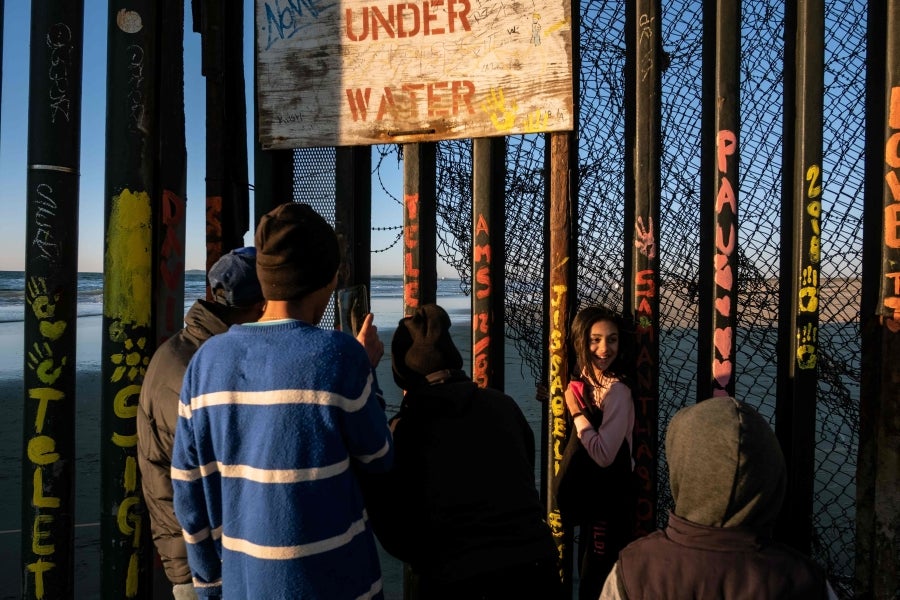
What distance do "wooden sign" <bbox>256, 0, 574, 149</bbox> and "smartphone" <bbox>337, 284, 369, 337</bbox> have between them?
0.72 m

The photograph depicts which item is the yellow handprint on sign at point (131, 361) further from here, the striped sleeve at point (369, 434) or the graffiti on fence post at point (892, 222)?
the graffiti on fence post at point (892, 222)

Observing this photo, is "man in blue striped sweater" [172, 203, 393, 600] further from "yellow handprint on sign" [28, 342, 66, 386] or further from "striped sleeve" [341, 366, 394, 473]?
"yellow handprint on sign" [28, 342, 66, 386]

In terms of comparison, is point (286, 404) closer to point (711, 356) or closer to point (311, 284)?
point (311, 284)

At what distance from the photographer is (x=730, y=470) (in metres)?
1.28

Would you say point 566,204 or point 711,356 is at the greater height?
point 566,204

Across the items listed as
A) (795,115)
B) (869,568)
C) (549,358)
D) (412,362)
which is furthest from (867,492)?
(412,362)

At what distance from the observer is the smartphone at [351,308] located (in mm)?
2715

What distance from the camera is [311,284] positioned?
1.60 m

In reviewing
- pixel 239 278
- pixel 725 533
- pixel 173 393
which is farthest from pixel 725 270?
pixel 173 393

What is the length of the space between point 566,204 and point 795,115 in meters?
0.97

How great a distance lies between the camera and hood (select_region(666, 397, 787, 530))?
1.28m

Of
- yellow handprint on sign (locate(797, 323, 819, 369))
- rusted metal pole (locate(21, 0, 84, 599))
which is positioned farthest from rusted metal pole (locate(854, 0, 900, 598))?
rusted metal pole (locate(21, 0, 84, 599))

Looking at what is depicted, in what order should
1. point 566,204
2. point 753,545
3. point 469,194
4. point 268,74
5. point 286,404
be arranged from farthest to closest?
point 469,194
point 268,74
point 566,204
point 286,404
point 753,545

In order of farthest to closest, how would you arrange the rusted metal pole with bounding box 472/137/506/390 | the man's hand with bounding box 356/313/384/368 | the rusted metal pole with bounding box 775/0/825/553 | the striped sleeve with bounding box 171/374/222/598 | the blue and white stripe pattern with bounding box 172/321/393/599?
the rusted metal pole with bounding box 472/137/506/390, the rusted metal pole with bounding box 775/0/825/553, the man's hand with bounding box 356/313/384/368, the striped sleeve with bounding box 171/374/222/598, the blue and white stripe pattern with bounding box 172/321/393/599
